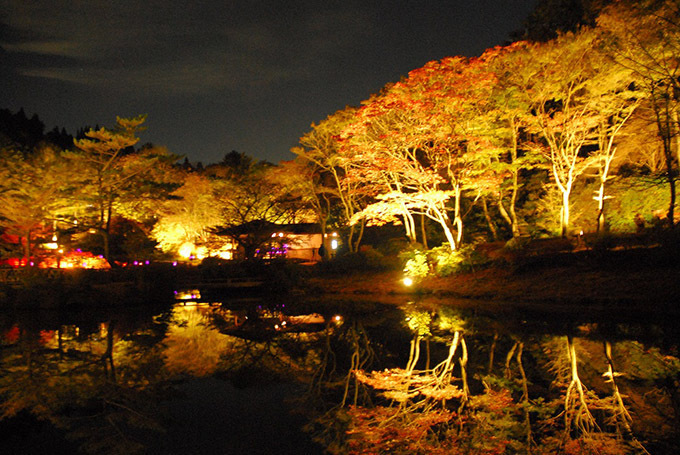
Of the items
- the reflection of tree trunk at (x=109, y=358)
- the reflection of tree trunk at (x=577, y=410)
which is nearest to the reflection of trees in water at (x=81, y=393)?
the reflection of tree trunk at (x=109, y=358)

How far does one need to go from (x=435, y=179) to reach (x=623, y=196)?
27.6 feet

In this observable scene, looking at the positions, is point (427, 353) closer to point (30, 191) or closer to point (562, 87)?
point (562, 87)

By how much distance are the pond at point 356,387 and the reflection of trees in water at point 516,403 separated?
0.03 m

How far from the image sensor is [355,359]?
7875 mm

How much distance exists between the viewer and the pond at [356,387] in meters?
4.63

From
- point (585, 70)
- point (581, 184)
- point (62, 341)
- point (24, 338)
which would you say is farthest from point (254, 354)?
point (581, 184)

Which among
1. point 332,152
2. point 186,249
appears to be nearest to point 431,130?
point 332,152

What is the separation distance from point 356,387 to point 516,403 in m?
2.26

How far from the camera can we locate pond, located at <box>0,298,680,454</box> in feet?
15.2

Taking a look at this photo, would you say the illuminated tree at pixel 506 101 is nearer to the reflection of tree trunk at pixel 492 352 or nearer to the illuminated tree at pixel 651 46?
the illuminated tree at pixel 651 46

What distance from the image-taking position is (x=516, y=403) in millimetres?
5395

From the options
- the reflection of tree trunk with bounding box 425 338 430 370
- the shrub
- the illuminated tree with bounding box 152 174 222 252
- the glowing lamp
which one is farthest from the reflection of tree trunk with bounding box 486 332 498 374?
the glowing lamp

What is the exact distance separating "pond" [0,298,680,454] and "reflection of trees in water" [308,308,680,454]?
0.08 ft

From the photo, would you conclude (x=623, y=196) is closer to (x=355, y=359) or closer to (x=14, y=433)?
(x=355, y=359)
